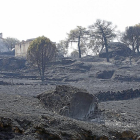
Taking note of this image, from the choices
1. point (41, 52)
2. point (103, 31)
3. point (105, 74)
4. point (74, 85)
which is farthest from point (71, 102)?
point (103, 31)

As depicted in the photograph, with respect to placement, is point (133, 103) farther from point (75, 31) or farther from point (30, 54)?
point (75, 31)

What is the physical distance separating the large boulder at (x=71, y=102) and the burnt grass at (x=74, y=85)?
775 mm

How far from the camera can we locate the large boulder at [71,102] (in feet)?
61.4

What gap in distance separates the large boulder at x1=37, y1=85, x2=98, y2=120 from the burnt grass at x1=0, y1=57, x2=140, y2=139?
0.77 m

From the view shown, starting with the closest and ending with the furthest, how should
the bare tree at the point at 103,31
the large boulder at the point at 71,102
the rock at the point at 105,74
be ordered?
the large boulder at the point at 71,102
the rock at the point at 105,74
the bare tree at the point at 103,31

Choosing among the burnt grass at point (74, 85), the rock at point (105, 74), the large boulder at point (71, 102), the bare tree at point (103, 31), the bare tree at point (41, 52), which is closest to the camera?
the burnt grass at point (74, 85)

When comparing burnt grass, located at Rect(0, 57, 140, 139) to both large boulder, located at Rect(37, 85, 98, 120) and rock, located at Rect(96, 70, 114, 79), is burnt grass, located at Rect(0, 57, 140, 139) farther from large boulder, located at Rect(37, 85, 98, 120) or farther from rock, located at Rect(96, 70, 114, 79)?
large boulder, located at Rect(37, 85, 98, 120)

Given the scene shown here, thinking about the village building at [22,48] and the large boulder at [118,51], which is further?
the village building at [22,48]

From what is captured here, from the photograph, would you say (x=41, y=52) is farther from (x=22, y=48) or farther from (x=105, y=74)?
(x=22, y=48)

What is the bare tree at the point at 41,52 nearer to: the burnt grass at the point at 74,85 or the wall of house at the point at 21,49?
the burnt grass at the point at 74,85

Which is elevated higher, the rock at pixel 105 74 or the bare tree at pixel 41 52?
the bare tree at pixel 41 52

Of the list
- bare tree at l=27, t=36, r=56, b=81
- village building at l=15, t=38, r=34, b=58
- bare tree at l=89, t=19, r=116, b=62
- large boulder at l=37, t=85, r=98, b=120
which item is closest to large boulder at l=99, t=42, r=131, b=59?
bare tree at l=89, t=19, r=116, b=62

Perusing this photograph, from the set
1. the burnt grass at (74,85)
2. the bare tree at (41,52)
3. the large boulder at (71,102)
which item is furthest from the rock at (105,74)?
the large boulder at (71,102)

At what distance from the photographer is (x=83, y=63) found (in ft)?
190
